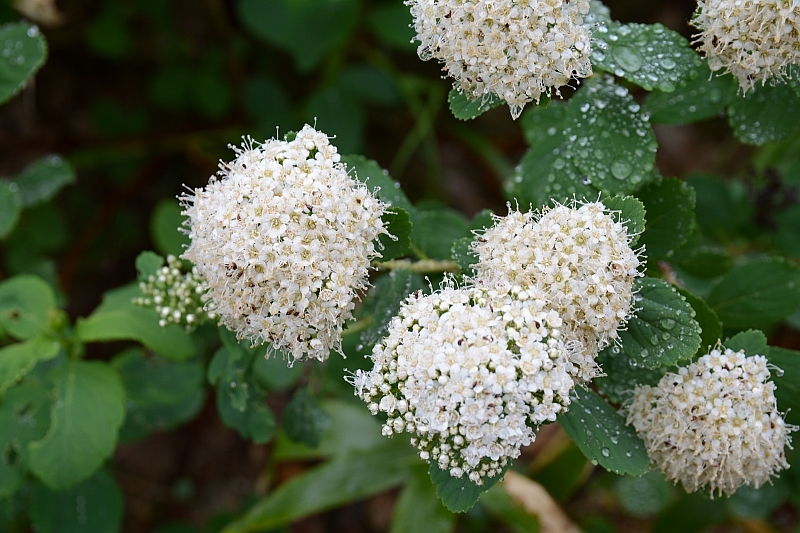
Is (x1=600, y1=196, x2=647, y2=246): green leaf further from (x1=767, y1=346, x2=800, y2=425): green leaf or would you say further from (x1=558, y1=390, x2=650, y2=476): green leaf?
(x1=767, y1=346, x2=800, y2=425): green leaf

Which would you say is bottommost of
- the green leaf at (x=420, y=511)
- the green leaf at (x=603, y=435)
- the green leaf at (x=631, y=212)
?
the green leaf at (x=420, y=511)

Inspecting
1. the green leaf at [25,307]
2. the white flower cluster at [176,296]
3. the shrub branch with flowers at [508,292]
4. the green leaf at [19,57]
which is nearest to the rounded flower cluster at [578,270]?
the shrub branch with flowers at [508,292]

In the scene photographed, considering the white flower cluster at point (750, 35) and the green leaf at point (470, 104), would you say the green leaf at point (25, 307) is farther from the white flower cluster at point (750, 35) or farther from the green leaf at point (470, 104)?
the white flower cluster at point (750, 35)

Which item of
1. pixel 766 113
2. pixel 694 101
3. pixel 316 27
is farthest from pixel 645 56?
pixel 316 27

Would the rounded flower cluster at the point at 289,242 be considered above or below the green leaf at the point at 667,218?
below

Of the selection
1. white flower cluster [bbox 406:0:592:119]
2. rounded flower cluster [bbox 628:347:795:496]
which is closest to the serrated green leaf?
white flower cluster [bbox 406:0:592:119]

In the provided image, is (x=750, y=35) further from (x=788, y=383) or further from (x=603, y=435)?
(x=603, y=435)
